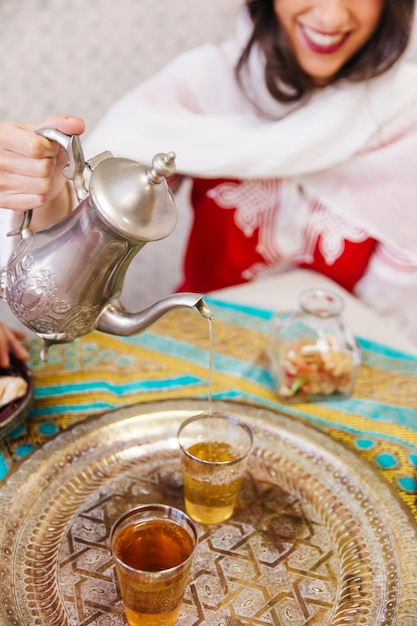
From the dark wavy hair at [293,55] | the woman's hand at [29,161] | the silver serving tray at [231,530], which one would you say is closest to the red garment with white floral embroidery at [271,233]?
the dark wavy hair at [293,55]

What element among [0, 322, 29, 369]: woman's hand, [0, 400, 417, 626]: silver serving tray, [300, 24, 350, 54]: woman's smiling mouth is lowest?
[0, 400, 417, 626]: silver serving tray

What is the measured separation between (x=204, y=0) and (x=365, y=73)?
816mm

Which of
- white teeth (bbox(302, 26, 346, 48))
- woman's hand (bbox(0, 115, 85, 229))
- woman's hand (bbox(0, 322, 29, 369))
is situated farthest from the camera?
white teeth (bbox(302, 26, 346, 48))

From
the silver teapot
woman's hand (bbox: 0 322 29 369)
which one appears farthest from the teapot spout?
woman's hand (bbox: 0 322 29 369)

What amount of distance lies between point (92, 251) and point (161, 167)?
0.11 m

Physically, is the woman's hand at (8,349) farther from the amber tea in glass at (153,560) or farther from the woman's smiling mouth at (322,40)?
the woman's smiling mouth at (322,40)

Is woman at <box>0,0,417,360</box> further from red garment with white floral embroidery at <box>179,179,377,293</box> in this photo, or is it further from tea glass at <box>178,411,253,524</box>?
tea glass at <box>178,411,253,524</box>

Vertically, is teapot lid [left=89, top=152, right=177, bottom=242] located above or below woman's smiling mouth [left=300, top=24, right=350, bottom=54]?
below

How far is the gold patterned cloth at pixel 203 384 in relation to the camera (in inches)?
35.1

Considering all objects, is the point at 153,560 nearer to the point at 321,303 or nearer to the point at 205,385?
the point at 205,385

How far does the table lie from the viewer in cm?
89

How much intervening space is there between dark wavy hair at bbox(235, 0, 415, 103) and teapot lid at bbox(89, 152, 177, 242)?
2.69 ft

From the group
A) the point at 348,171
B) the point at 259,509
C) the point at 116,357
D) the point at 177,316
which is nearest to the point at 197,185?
the point at 348,171

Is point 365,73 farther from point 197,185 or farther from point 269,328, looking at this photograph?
point 269,328
